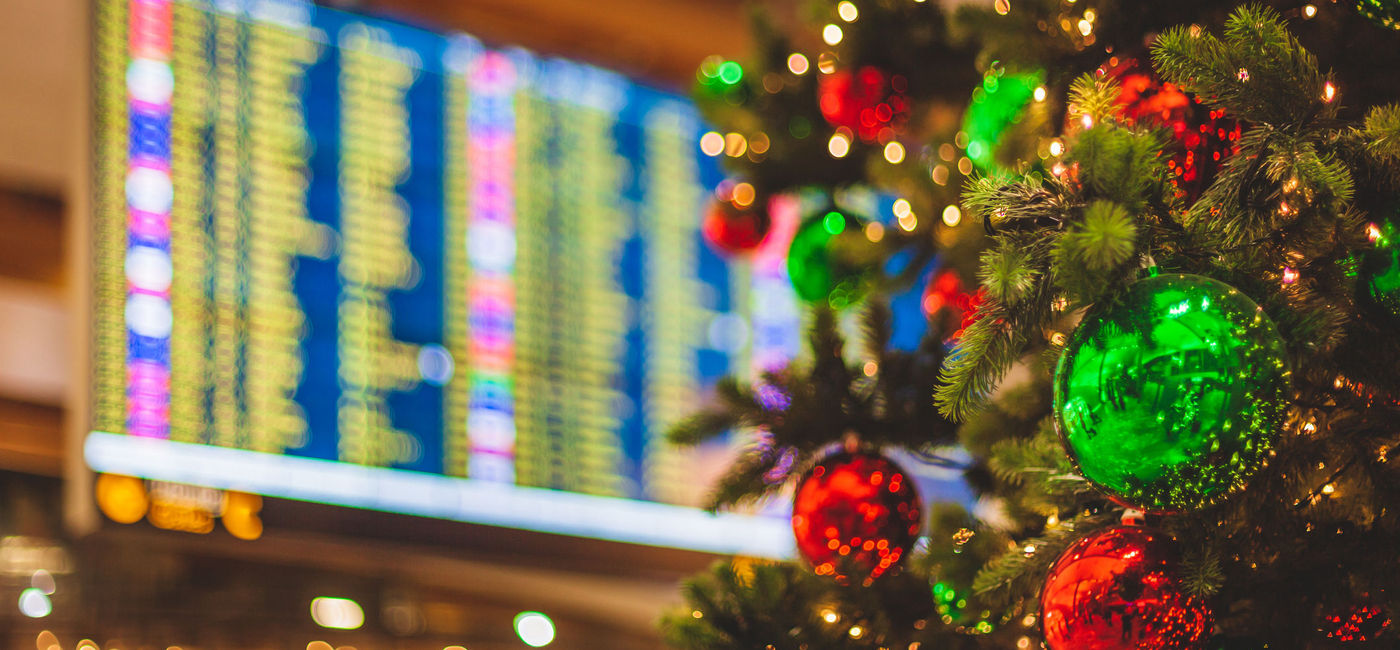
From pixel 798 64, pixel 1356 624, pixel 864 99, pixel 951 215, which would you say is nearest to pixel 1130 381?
pixel 1356 624

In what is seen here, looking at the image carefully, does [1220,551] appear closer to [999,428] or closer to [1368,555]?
[1368,555]

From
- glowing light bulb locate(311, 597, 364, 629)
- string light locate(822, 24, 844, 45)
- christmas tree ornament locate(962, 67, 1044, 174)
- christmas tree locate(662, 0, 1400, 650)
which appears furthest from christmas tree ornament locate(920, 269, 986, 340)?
glowing light bulb locate(311, 597, 364, 629)

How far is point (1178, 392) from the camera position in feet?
1.99

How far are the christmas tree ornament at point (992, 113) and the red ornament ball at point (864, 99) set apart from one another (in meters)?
0.12

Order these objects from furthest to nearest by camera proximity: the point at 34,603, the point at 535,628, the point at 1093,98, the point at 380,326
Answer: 1. the point at 535,628
2. the point at 34,603
3. the point at 380,326
4. the point at 1093,98

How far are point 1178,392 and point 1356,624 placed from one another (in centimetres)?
28

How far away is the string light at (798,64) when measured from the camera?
142 cm

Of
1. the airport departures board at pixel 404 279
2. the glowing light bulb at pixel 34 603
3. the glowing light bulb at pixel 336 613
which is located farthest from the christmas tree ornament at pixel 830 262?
the glowing light bulb at pixel 34 603

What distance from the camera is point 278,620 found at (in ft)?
9.57

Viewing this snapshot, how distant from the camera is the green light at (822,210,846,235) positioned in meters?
1.42

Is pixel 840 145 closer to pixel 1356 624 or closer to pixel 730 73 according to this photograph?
pixel 730 73

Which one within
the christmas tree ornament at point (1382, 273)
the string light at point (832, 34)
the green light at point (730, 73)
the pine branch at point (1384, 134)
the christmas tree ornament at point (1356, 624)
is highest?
the green light at point (730, 73)

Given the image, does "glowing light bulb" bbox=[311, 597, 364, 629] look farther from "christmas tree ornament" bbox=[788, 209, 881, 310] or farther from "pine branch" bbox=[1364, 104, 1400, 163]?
"pine branch" bbox=[1364, 104, 1400, 163]

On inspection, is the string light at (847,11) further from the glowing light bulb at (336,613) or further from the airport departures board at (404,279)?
the glowing light bulb at (336,613)
